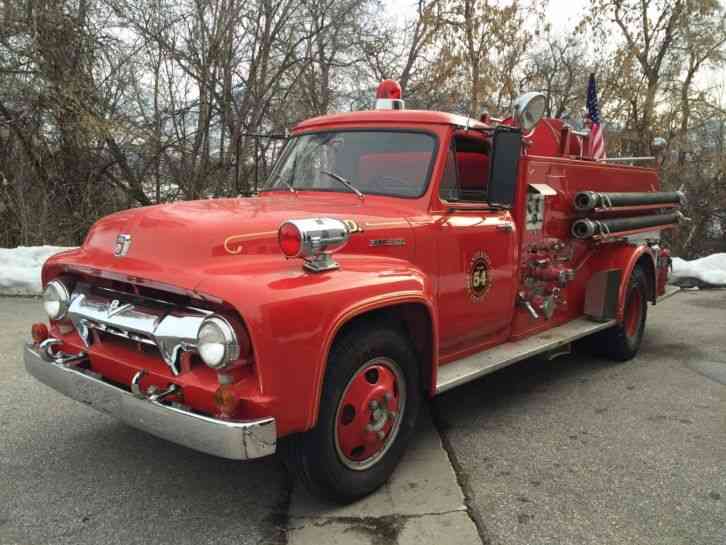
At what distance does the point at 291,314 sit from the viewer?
253cm

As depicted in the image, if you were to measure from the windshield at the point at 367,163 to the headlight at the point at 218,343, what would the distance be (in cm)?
155

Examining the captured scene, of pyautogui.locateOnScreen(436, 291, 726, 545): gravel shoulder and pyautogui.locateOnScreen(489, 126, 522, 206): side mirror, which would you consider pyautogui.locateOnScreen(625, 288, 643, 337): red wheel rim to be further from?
Answer: pyautogui.locateOnScreen(489, 126, 522, 206): side mirror

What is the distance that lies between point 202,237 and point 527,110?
96.3 inches

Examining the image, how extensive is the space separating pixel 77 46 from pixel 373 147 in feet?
28.1

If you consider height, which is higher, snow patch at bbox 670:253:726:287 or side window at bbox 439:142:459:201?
side window at bbox 439:142:459:201

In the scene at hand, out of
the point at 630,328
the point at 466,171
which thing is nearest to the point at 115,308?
the point at 466,171

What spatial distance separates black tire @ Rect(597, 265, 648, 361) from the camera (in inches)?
226

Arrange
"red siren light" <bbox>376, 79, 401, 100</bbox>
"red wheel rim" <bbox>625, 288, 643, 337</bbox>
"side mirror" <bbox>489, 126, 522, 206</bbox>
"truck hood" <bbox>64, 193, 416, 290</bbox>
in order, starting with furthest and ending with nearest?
"red wheel rim" <bbox>625, 288, 643, 337</bbox> → "red siren light" <bbox>376, 79, 401, 100</bbox> → "side mirror" <bbox>489, 126, 522, 206</bbox> → "truck hood" <bbox>64, 193, 416, 290</bbox>

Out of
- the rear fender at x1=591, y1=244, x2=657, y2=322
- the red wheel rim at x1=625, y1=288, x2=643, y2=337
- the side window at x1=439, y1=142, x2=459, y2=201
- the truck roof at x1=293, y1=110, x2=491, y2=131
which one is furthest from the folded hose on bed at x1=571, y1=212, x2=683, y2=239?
the side window at x1=439, y1=142, x2=459, y2=201

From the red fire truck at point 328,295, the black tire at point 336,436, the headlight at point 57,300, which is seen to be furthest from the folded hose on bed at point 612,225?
the headlight at point 57,300

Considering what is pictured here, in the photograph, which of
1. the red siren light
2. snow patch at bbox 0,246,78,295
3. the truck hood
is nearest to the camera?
the truck hood

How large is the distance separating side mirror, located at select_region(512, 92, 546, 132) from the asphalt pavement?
2.03 m

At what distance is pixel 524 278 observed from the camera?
4.59m

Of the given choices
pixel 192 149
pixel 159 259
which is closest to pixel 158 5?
pixel 192 149
